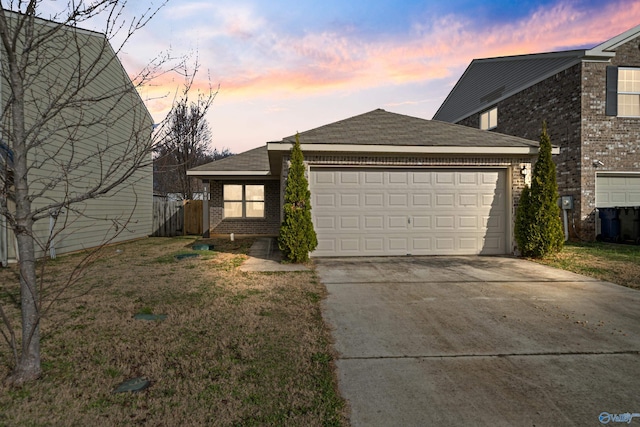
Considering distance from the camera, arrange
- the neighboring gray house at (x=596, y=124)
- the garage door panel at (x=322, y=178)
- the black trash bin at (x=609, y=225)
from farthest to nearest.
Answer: the neighboring gray house at (x=596, y=124)
the black trash bin at (x=609, y=225)
the garage door panel at (x=322, y=178)

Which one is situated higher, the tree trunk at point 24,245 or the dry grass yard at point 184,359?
the tree trunk at point 24,245

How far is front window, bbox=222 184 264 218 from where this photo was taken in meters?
15.9

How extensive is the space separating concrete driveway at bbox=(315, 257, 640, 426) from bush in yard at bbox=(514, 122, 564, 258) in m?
2.03

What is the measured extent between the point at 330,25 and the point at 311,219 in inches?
245

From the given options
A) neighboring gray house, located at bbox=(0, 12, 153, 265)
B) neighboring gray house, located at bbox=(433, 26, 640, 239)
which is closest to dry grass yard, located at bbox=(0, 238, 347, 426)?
neighboring gray house, located at bbox=(0, 12, 153, 265)

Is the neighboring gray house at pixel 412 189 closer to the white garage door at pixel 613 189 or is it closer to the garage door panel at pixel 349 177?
the garage door panel at pixel 349 177

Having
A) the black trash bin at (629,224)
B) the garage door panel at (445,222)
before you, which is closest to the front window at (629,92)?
the black trash bin at (629,224)

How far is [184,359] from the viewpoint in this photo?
3414 millimetres

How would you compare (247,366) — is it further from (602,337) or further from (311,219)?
(311,219)

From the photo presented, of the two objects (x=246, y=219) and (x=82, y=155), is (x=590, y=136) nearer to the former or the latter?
(x=246, y=219)

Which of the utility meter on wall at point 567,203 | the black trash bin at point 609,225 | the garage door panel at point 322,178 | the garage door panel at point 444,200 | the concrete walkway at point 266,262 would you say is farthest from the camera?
the utility meter on wall at point 567,203

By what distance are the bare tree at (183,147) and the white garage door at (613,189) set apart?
1435 cm

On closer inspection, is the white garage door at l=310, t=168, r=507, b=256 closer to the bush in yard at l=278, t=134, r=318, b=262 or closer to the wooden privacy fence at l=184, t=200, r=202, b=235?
the bush in yard at l=278, t=134, r=318, b=262

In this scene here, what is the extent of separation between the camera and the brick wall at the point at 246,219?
1567 cm
